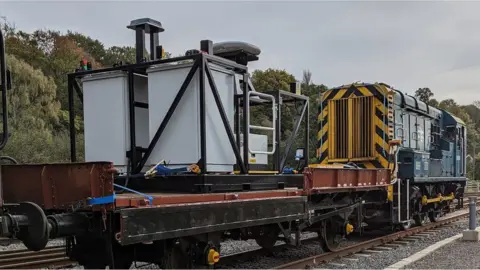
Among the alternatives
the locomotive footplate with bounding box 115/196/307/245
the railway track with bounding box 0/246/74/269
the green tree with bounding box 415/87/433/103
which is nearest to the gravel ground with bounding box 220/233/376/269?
the locomotive footplate with bounding box 115/196/307/245

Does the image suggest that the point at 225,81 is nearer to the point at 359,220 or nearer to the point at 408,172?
the point at 359,220

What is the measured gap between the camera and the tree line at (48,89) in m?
21.4

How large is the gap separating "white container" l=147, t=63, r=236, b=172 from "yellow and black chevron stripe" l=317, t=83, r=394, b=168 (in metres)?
6.64

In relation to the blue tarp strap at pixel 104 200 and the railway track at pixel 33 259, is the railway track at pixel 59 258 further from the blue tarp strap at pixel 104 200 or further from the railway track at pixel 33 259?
the blue tarp strap at pixel 104 200

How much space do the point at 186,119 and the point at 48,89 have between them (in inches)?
945

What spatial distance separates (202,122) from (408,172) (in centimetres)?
800

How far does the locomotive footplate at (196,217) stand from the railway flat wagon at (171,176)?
0.04 ft

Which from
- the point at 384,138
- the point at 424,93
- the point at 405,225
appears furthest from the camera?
the point at 424,93

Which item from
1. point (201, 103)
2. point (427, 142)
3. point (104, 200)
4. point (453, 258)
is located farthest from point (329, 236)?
point (427, 142)

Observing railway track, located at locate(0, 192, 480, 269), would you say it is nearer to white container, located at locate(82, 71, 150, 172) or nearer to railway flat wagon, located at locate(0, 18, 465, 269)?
railway flat wagon, located at locate(0, 18, 465, 269)

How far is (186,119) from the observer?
18.5ft

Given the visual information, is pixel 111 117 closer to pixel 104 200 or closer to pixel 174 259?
pixel 174 259

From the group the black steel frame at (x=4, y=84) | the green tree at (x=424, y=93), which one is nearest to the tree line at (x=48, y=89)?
the black steel frame at (x=4, y=84)

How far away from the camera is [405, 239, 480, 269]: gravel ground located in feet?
24.7
